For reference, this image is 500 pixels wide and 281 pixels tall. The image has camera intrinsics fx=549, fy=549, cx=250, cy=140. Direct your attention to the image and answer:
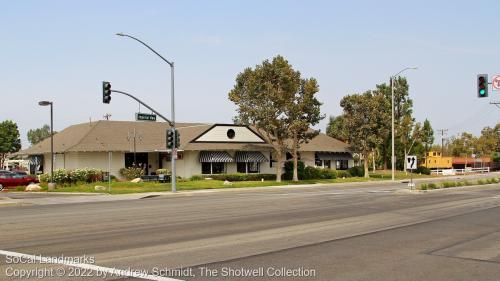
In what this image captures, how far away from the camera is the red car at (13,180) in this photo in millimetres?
42938

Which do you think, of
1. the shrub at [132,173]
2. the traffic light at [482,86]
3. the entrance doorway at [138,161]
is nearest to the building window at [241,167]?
the entrance doorway at [138,161]

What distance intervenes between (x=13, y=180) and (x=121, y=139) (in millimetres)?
11978

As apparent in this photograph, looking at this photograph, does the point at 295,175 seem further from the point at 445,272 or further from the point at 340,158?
the point at 445,272

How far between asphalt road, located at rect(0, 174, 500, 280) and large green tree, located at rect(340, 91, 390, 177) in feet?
134

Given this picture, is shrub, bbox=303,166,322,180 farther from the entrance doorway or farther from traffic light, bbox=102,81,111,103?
traffic light, bbox=102,81,111,103

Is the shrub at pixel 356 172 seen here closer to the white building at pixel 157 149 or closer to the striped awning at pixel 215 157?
the white building at pixel 157 149

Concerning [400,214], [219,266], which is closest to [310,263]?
[219,266]

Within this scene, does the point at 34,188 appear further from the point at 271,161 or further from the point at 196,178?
the point at 271,161

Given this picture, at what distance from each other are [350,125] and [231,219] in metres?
45.2

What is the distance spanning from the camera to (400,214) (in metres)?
19.3

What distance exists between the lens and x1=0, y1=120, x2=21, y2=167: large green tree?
294ft

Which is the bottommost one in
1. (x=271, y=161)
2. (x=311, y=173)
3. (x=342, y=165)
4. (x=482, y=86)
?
(x=311, y=173)

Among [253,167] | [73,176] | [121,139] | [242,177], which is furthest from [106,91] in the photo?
[253,167]

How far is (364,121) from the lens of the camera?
202 ft
